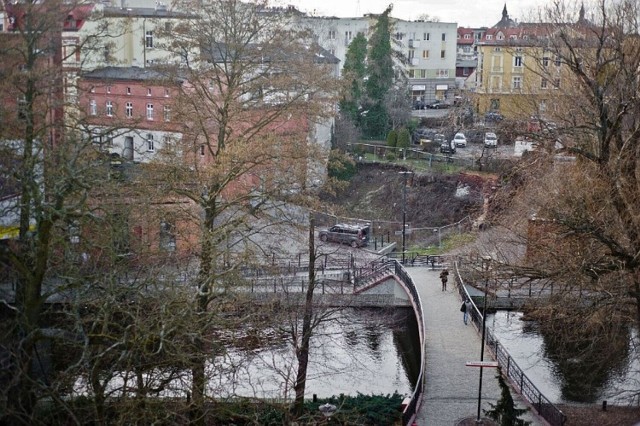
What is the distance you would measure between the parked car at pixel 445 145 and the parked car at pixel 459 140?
0.34m

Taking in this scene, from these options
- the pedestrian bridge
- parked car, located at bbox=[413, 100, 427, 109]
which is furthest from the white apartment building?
the pedestrian bridge

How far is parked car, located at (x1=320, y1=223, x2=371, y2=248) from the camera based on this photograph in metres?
42.0

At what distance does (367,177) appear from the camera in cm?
5581

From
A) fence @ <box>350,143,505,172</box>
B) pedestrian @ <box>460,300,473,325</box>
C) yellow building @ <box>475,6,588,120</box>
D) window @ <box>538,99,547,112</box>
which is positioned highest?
yellow building @ <box>475,6,588,120</box>

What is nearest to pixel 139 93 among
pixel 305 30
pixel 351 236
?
pixel 351 236

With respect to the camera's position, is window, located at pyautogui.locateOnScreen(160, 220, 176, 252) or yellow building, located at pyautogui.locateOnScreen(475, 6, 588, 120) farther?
yellow building, located at pyautogui.locateOnScreen(475, 6, 588, 120)

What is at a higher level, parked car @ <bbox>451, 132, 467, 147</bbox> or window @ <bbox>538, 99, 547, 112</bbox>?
window @ <bbox>538, 99, 547, 112</bbox>

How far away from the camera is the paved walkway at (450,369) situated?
2030 centimetres

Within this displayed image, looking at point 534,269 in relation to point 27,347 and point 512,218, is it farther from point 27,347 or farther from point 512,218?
point 27,347

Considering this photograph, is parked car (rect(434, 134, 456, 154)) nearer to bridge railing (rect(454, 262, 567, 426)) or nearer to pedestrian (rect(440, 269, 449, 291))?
pedestrian (rect(440, 269, 449, 291))

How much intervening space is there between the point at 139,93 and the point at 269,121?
58.5ft

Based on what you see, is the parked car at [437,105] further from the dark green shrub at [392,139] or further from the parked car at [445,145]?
the dark green shrub at [392,139]

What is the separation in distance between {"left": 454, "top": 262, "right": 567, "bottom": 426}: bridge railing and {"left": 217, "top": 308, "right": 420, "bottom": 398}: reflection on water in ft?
9.08

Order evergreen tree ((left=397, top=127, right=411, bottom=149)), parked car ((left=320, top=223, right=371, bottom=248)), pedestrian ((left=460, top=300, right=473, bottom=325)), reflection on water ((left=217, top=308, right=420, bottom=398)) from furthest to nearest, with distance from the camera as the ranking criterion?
evergreen tree ((left=397, top=127, right=411, bottom=149))
parked car ((left=320, top=223, right=371, bottom=248))
pedestrian ((left=460, top=300, right=473, bottom=325))
reflection on water ((left=217, top=308, right=420, bottom=398))
